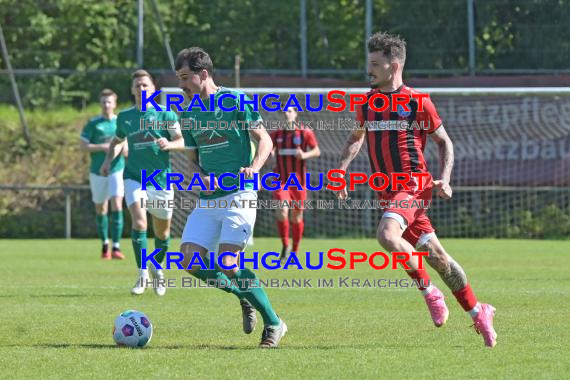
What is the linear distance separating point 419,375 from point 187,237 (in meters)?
2.26

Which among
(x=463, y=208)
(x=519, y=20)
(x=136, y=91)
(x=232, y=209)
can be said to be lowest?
(x=463, y=208)

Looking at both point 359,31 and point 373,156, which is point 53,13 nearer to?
point 359,31

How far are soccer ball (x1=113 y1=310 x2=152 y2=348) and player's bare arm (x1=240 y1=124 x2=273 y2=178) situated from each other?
50.0 inches

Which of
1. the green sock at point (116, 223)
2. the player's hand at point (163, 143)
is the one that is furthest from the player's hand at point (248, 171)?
the green sock at point (116, 223)

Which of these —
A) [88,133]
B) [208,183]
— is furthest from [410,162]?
[88,133]

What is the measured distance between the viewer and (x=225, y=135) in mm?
8156

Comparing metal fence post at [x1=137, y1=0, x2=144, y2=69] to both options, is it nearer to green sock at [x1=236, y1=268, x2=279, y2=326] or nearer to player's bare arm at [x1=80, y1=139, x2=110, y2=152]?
player's bare arm at [x1=80, y1=139, x2=110, y2=152]

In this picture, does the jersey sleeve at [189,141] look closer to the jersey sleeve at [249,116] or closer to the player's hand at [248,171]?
the jersey sleeve at [249,116]

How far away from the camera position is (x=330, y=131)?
23547 millimetres

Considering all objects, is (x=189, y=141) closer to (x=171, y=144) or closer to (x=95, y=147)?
(x=171, y=144)

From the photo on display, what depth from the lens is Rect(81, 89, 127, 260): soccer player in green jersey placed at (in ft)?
55.8

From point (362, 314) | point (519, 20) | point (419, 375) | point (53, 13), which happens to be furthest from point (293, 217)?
point (53, 13)

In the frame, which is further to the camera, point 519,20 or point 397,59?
point 519,20

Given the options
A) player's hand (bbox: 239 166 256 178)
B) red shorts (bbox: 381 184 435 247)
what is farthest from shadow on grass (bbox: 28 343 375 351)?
player's hand (bbox: 239 166 256 178)
